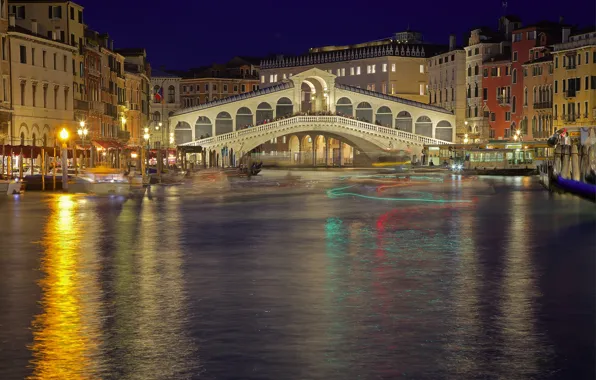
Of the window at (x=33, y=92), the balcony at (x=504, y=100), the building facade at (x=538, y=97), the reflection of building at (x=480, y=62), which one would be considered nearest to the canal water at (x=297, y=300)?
the window at (x=33, y=92)

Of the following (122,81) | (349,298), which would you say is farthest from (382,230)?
(122,81)

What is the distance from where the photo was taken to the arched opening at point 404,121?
129m

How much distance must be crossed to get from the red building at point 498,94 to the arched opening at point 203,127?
33.1 metres

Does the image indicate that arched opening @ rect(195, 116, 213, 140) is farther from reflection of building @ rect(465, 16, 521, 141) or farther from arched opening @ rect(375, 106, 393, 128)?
reflection of building @ rect(465, 16, 521, 141)

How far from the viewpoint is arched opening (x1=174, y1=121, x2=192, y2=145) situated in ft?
415

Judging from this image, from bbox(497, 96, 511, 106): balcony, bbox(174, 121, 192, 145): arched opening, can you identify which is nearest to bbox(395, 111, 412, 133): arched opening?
bbox(497, 96, 511, 106): balcony

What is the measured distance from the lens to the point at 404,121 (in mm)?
129625

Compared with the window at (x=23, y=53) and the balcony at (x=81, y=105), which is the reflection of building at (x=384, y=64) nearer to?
the balcony at (x=81, y=105)

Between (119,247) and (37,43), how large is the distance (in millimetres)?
51609

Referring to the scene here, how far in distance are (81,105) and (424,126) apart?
5842 cm

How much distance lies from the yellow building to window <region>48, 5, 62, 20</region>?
45.7 meters

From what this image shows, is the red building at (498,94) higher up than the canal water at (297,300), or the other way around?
the red building at (498,94)

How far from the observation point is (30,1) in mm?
75375

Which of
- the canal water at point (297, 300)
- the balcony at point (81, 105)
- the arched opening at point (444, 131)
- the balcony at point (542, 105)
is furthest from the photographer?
the arched opening at point (444, 131)
